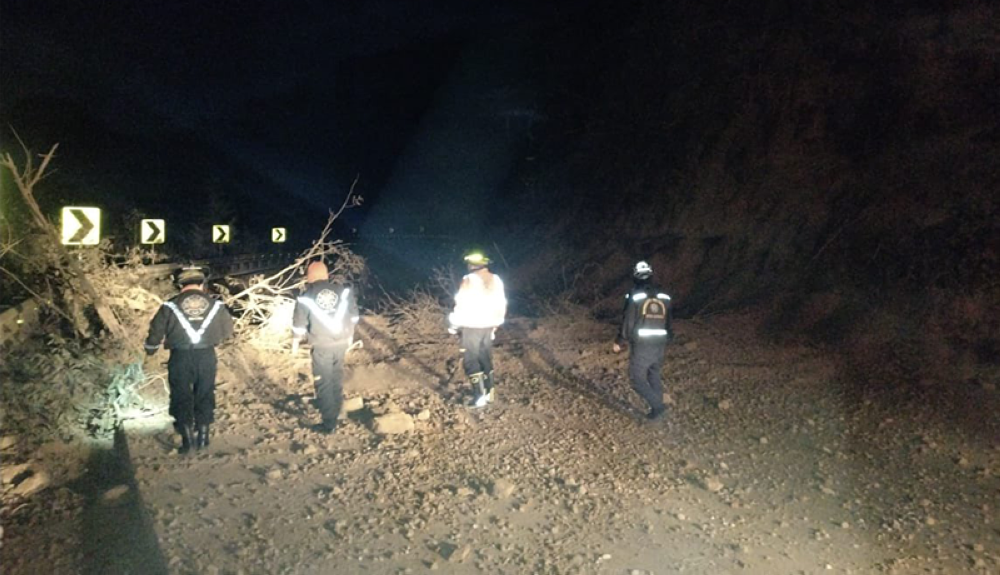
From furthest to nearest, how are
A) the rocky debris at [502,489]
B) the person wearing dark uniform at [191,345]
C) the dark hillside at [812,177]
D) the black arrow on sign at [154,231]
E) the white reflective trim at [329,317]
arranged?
the black arrow on sign at [154,231]
the dark hillside at [812,177]
the white reflective trim at [329,317]
the person wearing dark uniform at [191,345]
the rocky debris at [502,489]

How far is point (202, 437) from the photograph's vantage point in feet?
22.5

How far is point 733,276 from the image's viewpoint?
14.4 metres

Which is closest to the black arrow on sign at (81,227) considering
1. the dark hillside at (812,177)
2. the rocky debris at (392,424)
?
the rocky debris at (392,424)

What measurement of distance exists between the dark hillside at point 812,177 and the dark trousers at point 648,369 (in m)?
A: 3.72

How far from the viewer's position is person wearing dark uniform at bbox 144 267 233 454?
658 cm

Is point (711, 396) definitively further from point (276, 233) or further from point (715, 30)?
point (276, 233)

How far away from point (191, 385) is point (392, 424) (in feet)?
6.22

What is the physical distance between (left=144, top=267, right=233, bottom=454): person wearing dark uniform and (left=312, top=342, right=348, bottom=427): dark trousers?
3.06 ft

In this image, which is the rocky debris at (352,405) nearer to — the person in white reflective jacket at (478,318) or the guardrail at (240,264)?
the person in white reflective jacket at (478,318)

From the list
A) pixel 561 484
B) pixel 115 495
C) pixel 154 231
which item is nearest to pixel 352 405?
pixel 115 495

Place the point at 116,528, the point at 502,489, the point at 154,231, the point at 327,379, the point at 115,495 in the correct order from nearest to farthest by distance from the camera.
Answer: the point at 116,528, the point at 115,495, the point at 502,489, the point at 327,379, the point at 154,231

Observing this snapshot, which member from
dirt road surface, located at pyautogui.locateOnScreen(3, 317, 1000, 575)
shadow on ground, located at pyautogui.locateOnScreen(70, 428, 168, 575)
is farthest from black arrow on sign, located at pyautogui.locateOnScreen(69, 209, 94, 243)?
shadow on ground, located at pyautogui.locateOnScreen(70, 428, 168, 575)

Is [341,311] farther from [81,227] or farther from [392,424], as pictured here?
[81,227]

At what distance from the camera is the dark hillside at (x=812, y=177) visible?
11.3 metres
